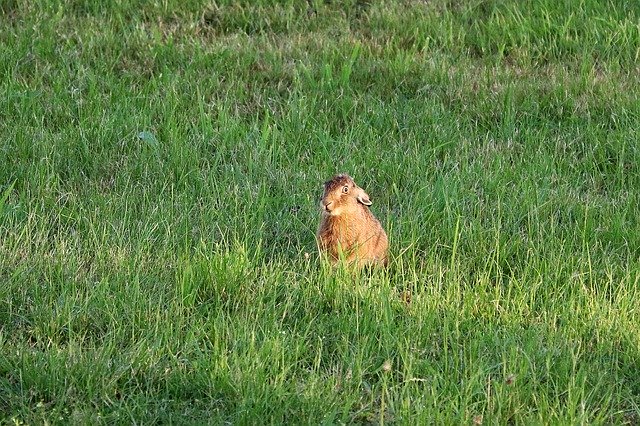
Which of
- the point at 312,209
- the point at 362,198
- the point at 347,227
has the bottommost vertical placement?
the point at 312,209

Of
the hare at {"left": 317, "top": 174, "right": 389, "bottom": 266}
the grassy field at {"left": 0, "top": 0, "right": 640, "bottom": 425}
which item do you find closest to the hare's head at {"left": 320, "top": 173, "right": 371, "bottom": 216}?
the hare at {"left": 317, "top": 174, "right": 389, "bottom": 266}

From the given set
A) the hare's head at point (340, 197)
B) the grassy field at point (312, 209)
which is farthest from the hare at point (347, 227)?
the grassy field at point (312, 209)

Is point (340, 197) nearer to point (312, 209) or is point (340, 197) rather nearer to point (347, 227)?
point (347, 227)

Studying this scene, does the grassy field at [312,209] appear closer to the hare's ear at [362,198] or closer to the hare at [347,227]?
the hare at [347,227]

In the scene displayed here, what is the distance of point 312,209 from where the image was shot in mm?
6449

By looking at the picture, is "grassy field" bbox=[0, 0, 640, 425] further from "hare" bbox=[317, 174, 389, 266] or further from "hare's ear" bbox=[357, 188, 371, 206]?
"hare's ear" bbox=[357, 188, 371, 206]

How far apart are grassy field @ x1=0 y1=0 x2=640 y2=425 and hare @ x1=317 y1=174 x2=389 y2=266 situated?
0.14 m

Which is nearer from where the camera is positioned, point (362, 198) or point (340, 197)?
point (340, 197)

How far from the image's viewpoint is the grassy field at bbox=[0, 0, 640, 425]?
177 inches

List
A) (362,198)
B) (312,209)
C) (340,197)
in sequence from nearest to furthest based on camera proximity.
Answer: (340,197)
(362,198)
(312,209)

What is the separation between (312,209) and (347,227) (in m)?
0.87

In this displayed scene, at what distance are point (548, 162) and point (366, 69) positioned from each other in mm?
1885

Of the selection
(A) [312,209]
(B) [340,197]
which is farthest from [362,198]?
(A) [312,209]

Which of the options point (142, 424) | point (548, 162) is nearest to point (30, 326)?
point (142, 424)
